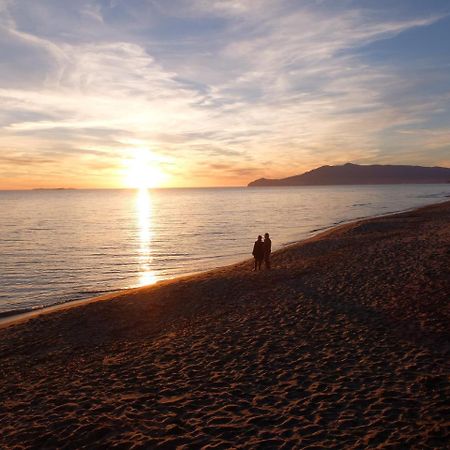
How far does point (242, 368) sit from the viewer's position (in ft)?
35.3

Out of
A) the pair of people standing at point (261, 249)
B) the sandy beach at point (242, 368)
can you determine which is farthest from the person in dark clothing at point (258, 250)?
the sandy beach at point (242, 368)

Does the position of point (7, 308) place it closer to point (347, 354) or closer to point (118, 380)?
point (118, 380)

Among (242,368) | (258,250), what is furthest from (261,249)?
(242,368)

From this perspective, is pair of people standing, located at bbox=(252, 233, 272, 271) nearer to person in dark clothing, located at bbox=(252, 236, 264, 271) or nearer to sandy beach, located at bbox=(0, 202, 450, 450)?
person in dark clothing, located at bbox=(252, 236, 264, 271)

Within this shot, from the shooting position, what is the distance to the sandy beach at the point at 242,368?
25.9 feet

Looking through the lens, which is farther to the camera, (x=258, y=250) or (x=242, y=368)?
(x=258, y=250)

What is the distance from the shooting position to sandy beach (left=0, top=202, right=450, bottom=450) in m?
7.89

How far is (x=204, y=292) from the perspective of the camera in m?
20.3

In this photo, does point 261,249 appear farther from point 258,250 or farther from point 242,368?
point 242,368

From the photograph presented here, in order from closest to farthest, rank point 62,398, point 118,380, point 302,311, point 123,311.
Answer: point 62,398 → point 118,380 → point 302,311 → point 123,311

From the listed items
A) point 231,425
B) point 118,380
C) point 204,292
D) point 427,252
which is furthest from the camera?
point 427,252

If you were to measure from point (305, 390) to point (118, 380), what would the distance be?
4.89 meters

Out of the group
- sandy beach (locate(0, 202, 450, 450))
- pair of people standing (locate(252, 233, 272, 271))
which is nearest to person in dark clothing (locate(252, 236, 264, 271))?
pair of people standing (locate(252, 233, 272, 271))

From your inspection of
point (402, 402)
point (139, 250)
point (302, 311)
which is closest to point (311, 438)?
point (402, 402)
